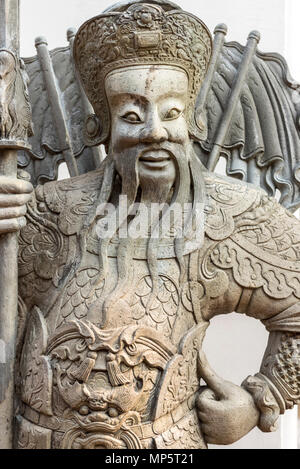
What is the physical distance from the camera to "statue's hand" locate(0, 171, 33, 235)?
116 inches

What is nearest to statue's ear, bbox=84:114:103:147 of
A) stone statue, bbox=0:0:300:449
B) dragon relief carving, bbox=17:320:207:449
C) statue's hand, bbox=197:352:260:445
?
stone statue, bbox=0:0:300:449

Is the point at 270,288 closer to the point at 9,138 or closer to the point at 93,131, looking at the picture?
the point at 93,131

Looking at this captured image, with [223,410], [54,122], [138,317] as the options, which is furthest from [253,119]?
[223,410]

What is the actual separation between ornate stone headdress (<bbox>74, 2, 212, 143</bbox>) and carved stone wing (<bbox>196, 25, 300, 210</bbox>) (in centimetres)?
29

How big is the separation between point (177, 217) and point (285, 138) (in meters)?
0.56

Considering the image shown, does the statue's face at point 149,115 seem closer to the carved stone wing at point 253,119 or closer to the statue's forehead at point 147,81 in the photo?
the statue's forehead at point 147,81

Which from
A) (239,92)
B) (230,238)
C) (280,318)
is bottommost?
(280,318)

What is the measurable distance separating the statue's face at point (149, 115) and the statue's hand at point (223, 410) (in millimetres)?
528

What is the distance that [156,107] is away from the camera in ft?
9.87

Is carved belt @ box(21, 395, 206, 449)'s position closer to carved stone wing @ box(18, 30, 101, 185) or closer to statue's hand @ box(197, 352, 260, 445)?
statue's hand @ box(197, 352, 260, 445)

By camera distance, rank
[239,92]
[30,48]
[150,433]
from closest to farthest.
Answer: [150,433]
[239,92]
[30,48]

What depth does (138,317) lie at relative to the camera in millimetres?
2998
